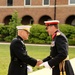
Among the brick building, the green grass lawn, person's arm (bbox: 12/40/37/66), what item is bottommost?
the green grass lawn

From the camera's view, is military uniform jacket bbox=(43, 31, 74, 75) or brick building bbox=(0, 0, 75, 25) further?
brick building bbox=(0, 0, 75, 25)

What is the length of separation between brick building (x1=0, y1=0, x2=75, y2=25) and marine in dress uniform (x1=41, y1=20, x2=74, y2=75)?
1479 inches

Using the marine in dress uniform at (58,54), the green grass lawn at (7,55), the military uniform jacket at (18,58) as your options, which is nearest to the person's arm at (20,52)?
the military uniform jacket at (18,58)

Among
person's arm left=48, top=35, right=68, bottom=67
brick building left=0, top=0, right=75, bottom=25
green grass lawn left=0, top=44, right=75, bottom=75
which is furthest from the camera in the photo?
brick building left=0, top=0, right=75, bottom=25

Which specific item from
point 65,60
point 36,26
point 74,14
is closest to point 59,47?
point 65,60

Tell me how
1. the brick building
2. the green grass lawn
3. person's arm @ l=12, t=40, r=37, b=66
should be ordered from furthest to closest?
the brick building → the green grass lawn → person's arm @ l=12, t=40, r=37, b=66

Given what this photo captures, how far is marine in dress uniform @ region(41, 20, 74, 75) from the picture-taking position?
651 centimetres

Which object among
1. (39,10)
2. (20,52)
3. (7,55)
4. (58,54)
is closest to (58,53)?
(58,54)

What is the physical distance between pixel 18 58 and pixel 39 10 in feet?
130

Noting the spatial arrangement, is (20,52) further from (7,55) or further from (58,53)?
(7,55)

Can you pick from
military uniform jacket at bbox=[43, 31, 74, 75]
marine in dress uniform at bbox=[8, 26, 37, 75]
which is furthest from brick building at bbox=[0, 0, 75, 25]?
military uniform jacket at bbox=[43, 31, 74, 75]

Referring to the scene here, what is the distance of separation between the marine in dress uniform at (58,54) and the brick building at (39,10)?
3757cm

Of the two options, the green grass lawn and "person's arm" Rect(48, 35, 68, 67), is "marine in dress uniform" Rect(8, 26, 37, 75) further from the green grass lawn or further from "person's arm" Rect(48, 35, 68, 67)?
the green grass lawn

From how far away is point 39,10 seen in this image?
152 feet
